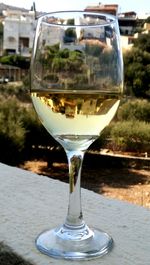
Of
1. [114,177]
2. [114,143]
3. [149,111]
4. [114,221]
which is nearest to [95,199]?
[114,221]

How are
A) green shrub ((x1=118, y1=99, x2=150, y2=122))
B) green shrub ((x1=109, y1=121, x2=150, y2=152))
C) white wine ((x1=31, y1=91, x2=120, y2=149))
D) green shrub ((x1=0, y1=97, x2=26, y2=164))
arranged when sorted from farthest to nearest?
1. green shrub ((x1=118, y1=99, x2=150, y2=122))
2. green shrub ((x1=109, y1=121, x2=150, y2=152))
3. green shrub ((x1=0, y1=97, x2=26, y2=164))
4. white wine ((x1=31, y1=91, x2=120, y2=149))

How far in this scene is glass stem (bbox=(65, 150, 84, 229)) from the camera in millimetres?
523

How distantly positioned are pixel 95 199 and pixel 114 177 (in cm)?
609

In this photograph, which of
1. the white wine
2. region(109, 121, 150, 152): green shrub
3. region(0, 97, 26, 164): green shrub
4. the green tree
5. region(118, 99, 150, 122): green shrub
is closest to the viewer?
the white wine

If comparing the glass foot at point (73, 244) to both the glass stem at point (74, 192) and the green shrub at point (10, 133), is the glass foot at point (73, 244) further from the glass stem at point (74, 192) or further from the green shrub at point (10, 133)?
the green shrub at point (10, 133)

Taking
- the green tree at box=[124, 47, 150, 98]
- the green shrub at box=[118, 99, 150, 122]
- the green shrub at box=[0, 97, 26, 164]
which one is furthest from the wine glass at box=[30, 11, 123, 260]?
the green tree at box=[124, 47, 150, 98]

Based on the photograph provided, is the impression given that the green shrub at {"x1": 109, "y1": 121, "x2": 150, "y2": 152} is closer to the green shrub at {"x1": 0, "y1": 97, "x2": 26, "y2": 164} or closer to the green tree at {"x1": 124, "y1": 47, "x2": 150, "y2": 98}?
the green shrub at {"x1": 0, "y1": 97, "x2": 26, "y2": 164}

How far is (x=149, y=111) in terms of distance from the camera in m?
10.4

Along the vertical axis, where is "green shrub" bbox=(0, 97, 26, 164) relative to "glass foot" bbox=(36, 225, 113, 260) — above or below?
below

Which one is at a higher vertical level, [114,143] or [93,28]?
[93,28]

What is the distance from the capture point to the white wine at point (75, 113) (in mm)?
487

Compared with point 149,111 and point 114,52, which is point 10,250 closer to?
point 114,52

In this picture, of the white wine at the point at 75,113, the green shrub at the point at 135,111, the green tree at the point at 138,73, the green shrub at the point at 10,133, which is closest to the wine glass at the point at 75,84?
the white wine at the point at 75,113

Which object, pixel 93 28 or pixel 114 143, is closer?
pixel 93 28
